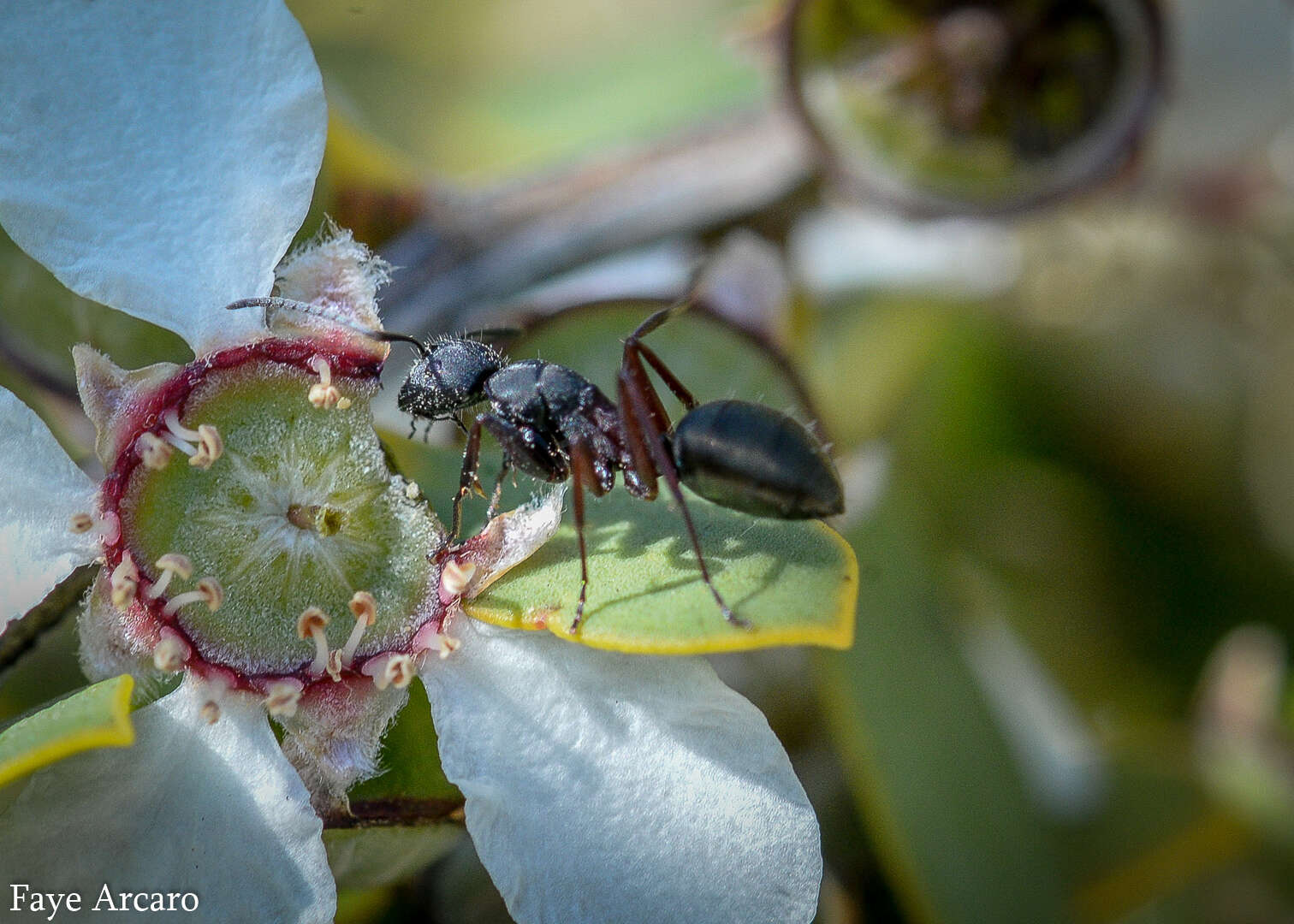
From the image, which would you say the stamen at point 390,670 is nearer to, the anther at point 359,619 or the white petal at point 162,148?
the anther at point 359,619

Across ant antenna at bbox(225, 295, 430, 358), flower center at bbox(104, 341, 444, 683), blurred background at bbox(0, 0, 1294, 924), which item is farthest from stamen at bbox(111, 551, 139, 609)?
ant antenna at bbox(225, 295, 430, 358)

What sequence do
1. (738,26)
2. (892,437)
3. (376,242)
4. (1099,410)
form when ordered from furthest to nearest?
(1099,410) < (892,437) < (738,26) < (376,242)

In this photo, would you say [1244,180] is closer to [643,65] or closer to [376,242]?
[643,65]

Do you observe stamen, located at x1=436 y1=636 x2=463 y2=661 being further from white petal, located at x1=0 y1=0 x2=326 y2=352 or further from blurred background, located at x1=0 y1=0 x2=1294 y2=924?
white petal, located at x1=0 y1=0 x2=326 y2=352

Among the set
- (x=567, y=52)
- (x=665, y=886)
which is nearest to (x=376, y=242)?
(x=665, y=886)

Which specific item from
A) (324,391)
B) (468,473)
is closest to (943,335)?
(468,473)

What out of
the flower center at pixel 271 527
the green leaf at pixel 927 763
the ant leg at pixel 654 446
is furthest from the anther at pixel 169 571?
the green leaf at pixel 927 763
